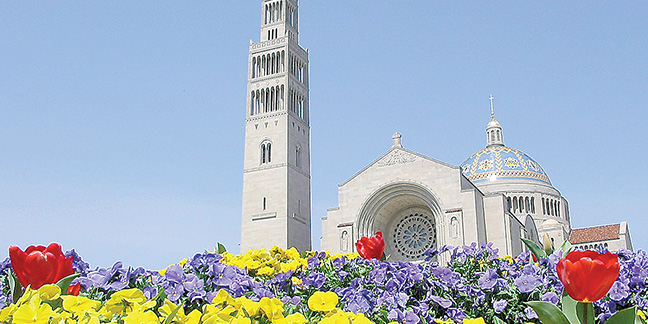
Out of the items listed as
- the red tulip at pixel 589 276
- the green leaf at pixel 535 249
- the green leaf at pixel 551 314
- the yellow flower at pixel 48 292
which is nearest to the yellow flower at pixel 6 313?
the yellow flower at pixel 48 292

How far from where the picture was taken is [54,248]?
3.66m

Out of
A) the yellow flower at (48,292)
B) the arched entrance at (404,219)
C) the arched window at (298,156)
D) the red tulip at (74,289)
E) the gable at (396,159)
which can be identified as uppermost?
the arched window at (298,156)

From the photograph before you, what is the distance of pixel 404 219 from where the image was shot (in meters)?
37.4

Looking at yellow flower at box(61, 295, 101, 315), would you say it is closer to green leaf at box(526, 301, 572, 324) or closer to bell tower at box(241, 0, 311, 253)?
green leaf at box(526, 301, 572, 324)

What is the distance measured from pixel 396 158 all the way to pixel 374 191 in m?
2.34

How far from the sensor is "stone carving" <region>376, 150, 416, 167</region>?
35.1m

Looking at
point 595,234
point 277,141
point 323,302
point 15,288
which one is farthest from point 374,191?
point 323,302

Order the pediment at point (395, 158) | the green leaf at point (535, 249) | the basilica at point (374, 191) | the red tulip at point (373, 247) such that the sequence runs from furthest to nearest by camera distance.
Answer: the pediment at point (395, 158)
the basilica at point (374, 191)
the red tulip at point (373, 247)
the green leaf at point (535, 249)

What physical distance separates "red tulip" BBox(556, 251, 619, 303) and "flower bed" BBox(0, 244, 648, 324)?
0.57 metres

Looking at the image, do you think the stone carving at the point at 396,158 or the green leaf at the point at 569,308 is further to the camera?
the stone carving at the point at 396,158

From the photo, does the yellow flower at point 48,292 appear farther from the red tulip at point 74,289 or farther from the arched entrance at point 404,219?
the arched entrance at point 404,219

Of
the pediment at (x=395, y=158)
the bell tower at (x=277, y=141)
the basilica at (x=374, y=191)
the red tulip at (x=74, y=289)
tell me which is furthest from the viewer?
the bell tower at (x=277, y=141)

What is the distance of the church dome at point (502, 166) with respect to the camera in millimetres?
53125

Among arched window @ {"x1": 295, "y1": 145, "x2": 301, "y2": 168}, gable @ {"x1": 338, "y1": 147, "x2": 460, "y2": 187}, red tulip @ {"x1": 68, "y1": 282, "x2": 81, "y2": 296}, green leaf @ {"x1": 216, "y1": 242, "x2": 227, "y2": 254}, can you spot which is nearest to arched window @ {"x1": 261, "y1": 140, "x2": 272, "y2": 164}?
arched window @ {"x1": 295, "y1": 145, "x2": 301, "y2": 168}
